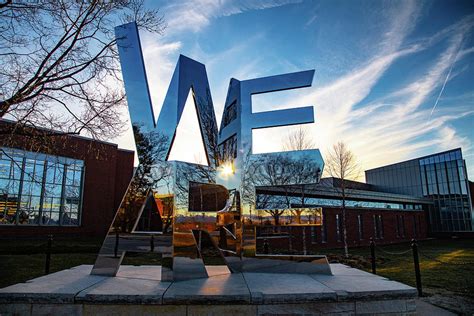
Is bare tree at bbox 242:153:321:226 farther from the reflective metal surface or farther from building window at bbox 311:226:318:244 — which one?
building window at bbox 311:226:318:244

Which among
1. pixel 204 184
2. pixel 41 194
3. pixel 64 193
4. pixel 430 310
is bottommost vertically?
pixel 430 310

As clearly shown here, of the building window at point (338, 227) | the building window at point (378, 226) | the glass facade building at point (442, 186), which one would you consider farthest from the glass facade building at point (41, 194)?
the glass facade building at point (442, 186)

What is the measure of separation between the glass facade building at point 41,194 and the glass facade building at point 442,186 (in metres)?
47.2

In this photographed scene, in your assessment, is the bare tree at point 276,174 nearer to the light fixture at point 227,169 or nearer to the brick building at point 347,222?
the light fixture at point 227,169

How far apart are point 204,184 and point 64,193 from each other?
2791 centimetres

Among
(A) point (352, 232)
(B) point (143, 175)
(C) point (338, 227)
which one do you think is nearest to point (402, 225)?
(A) point (352, 232)

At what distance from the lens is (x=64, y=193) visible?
29.8 metres

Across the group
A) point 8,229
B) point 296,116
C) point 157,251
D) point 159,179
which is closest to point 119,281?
point 157,251

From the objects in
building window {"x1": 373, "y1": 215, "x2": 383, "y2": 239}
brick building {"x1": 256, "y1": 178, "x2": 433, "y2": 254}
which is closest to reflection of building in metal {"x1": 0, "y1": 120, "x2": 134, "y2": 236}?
brick building {"x1": 256, "y1": 178, "x2": 433, "y2": 254}

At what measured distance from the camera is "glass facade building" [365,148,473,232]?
46.1 m

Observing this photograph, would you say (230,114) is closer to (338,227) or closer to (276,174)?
(276,174)

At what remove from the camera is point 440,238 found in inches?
1831

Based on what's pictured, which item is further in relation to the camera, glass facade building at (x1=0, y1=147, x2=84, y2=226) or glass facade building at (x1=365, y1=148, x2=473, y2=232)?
glass facade building at (x1=365, y1=148, x2=473, y2=232)

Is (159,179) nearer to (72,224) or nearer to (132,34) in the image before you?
(132,34)
